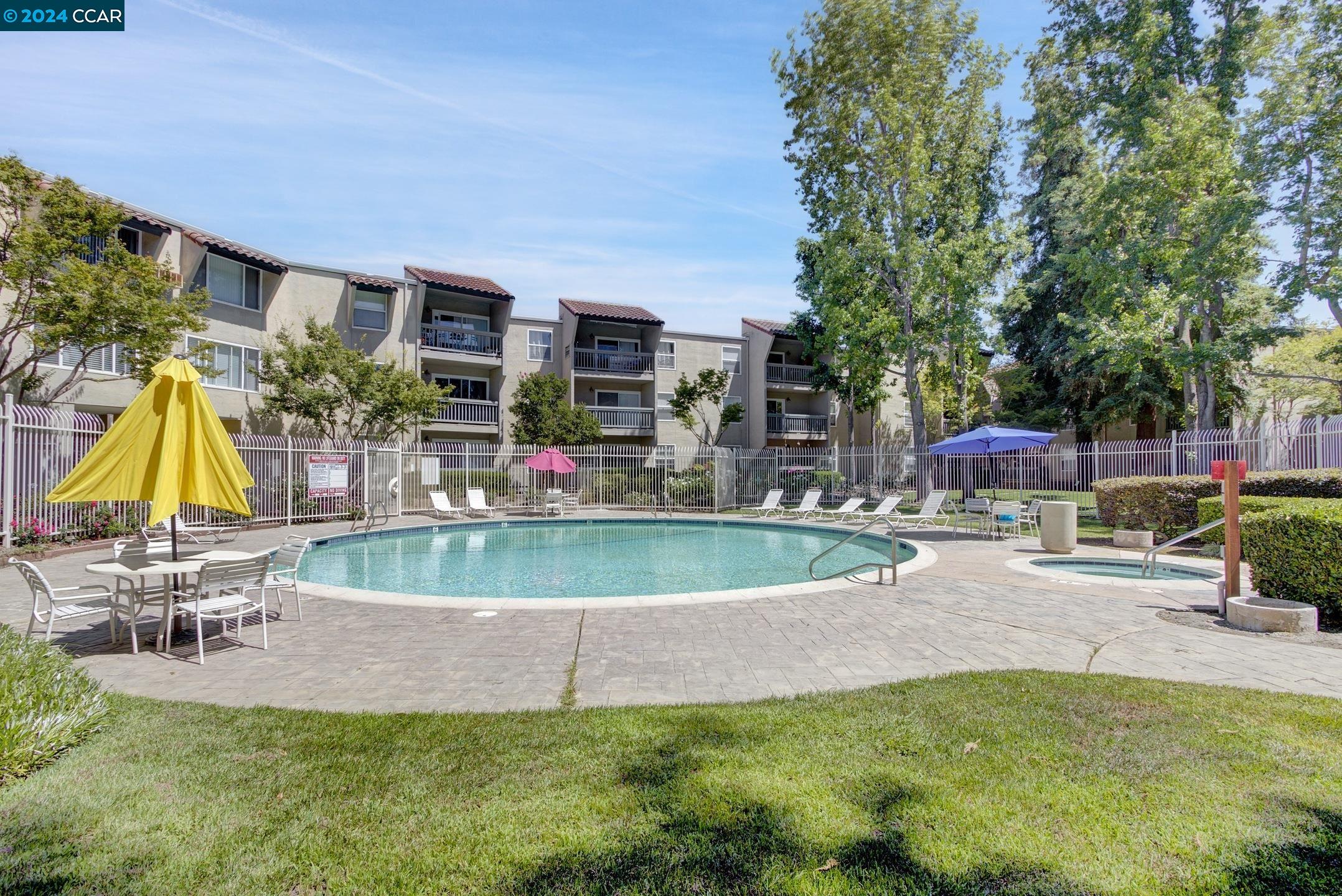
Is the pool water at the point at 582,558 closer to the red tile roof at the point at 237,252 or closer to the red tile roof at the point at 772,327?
the red tile roof at the point at 237,252

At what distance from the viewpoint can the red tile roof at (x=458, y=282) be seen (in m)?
27.1

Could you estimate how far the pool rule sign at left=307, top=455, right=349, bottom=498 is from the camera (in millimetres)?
18406

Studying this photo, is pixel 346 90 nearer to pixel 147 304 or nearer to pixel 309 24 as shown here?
pixel 309 24

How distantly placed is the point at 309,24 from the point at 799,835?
9.86 meters

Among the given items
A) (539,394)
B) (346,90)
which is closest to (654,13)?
(346,90)

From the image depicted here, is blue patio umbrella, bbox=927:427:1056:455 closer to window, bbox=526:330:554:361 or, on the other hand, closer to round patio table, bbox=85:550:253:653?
round patio table, bbox=85:550:253:653

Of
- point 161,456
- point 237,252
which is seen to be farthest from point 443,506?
point 161,456

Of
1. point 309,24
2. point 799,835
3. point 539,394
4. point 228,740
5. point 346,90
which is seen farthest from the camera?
point 539,394

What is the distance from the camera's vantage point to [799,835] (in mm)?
2793

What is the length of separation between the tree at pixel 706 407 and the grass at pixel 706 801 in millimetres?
25668

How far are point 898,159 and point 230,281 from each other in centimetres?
2347

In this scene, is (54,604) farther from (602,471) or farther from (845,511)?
(602,471)

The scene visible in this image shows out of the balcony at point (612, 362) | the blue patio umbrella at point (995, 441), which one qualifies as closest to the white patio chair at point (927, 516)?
the blue patio umbrella at point (995, 441)

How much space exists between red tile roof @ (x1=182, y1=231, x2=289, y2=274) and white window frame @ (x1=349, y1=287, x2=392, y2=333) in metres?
2.58
